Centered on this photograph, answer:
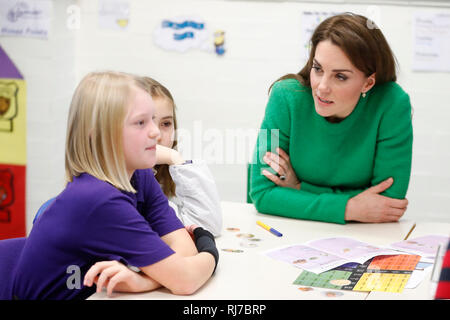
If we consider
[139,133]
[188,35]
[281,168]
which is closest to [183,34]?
[188,35]

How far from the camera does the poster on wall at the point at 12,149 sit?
3.07 m

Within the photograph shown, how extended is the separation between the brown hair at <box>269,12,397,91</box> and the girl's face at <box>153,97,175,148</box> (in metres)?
0.50

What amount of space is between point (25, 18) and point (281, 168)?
183cm

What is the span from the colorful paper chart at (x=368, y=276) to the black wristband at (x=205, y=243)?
0.20m

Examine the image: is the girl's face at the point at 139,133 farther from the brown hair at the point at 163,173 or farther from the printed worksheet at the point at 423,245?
the printed worksheet at the point at 423,245

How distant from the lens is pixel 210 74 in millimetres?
3084

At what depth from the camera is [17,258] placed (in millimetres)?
1341

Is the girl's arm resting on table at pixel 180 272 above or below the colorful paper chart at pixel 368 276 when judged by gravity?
above

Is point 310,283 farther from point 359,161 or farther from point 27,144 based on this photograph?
point 27,144

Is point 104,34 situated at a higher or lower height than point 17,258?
higher

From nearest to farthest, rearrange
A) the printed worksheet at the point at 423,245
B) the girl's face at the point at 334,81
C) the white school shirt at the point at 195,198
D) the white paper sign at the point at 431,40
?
the printed worksheet at the point at 423,245 < the white school shirt at the point at 195,198 < the girl's face at the point at 334,81 < the white paper sign at the point at 431,40

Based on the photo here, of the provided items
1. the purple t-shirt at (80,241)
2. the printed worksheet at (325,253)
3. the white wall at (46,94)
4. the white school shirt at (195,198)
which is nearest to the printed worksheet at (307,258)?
the printed worksheet at (325,253)
